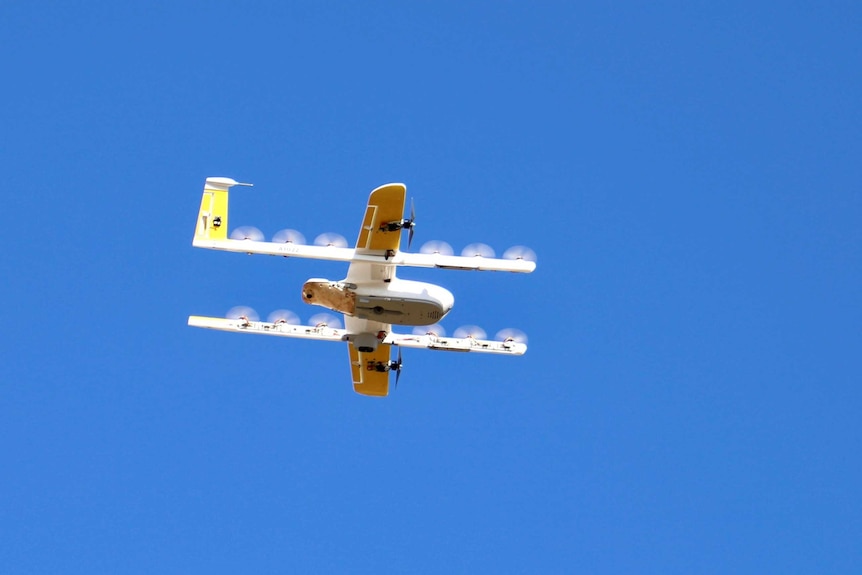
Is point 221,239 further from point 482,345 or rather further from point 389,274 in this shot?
point 482,345

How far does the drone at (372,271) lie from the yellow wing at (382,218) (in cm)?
6

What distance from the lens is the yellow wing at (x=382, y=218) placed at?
81.5 metres

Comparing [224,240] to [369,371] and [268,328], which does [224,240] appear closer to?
[268,328]

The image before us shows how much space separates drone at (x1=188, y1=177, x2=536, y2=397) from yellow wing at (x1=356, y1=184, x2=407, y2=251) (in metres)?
0.06

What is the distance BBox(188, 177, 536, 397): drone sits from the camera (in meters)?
83.4

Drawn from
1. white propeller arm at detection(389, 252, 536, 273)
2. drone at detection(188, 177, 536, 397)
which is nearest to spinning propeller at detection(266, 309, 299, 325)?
drone at detection(188, 177, 536, 397)

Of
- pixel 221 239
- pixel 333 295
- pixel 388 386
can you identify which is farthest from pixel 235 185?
pixel 388 386

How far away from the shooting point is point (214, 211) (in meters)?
90.0

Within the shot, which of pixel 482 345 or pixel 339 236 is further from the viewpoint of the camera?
pixel 482 345

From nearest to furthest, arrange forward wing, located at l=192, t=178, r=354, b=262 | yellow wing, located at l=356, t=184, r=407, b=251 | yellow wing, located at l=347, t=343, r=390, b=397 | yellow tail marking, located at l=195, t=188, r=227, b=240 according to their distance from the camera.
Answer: yellow wing, located at l=356, t=184, r=407, b=251 < forward wing, located at l=192, t=178, r=354, b=262 < yellow tail marking, located at l=195, t=188, r=227, b=240 < yellow wing, located at l=347, t=343, r=390, b=397

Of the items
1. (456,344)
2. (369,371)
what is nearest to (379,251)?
(456,344)

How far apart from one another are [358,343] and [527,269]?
13.8 metres

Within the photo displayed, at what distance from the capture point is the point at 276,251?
8419cm

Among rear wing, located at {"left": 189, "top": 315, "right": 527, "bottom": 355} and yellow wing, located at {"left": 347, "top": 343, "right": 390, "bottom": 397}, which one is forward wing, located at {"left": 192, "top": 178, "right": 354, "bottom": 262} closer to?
rear wing, located at {"left": 189, "top": 315, "right": 527, "bottom": 355}
